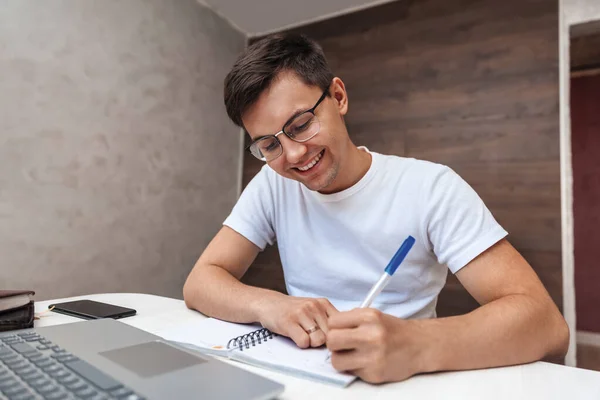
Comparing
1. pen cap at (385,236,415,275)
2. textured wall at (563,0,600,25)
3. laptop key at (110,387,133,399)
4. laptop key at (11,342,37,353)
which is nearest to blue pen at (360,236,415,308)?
pen cap at (385,236,415,275)

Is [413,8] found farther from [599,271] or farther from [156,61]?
[599,271]

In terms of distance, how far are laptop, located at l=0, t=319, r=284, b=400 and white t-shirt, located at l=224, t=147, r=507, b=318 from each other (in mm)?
560

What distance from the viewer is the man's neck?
1108 millimetres

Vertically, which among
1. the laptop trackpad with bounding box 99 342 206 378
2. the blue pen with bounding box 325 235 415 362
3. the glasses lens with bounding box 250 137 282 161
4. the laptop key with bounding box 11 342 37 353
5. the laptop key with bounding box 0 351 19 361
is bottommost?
the laptop trackpad with bounding box 99 342 206 378

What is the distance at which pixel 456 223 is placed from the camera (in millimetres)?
914

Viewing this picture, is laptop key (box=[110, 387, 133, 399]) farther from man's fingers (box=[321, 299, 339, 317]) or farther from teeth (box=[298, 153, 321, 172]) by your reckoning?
teeth (box=[298, 153, 321, 172])

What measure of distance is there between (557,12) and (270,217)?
1845 mm

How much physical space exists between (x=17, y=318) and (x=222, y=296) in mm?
391

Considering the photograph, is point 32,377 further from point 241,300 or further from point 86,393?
point 241,300

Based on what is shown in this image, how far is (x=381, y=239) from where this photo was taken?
3.39ft

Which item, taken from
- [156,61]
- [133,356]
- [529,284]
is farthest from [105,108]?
[529,284]

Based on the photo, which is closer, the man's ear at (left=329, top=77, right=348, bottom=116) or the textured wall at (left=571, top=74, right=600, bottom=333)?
the man's ear at (left=329, top=77, right=348, bottom=116)

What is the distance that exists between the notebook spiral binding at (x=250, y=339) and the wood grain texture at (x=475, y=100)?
159 cm

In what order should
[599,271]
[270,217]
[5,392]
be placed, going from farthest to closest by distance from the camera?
[599,271] → [270,217] → [5,392]
